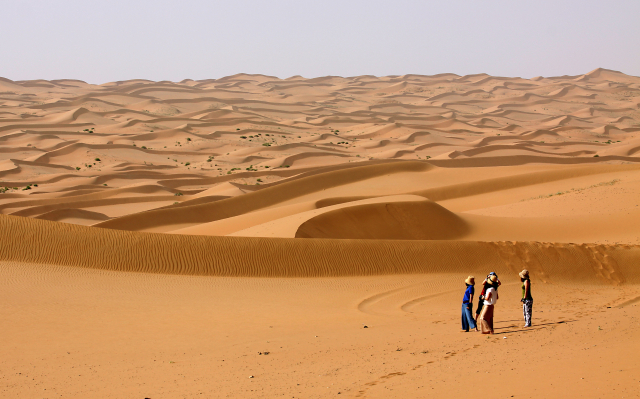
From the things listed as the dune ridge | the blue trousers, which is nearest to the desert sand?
the dune ridge

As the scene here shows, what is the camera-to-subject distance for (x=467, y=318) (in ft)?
28.6

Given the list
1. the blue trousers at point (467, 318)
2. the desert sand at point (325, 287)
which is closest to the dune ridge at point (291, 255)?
the desert sand at point (325, 287)

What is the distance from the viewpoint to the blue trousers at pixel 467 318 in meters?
8.63

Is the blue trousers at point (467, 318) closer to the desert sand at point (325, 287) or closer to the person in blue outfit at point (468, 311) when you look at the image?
the person in blue outfit at point (468, 311)

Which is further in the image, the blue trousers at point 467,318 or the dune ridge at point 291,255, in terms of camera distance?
the dune ridge at point 291,255

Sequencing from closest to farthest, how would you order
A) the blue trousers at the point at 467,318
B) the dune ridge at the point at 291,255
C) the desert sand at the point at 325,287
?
the desert sand at the point at 325,287 < the blue trousers at the point at 467,318 < the dune ridge at the point at 291,255

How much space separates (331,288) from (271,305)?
2.19 meters

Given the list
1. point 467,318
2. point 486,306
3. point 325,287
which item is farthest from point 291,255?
point 486,306

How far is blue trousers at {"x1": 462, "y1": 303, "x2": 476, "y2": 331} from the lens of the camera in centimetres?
863

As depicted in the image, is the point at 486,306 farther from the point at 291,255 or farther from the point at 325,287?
the point at 291,255

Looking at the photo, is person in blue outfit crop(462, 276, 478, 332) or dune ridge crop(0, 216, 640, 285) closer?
person in blue outfit crop(462, 276, 478, 332)

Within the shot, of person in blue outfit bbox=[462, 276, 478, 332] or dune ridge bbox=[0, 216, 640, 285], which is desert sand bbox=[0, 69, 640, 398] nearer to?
dune ridge bbox=[0, 216, 640, 285]

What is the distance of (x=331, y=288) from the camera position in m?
13.1

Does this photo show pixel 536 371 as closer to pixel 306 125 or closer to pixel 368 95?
pixel 306 125
